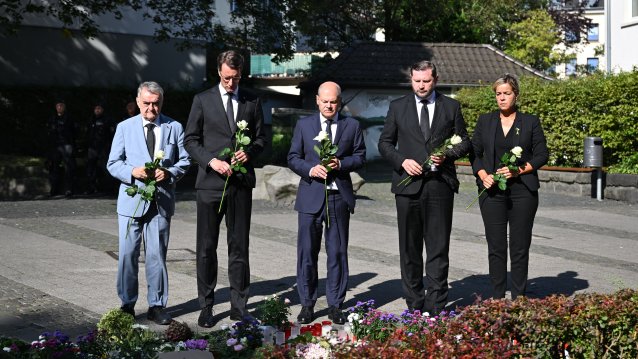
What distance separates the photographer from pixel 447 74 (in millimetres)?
35938

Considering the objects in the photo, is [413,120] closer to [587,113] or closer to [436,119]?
[436,119]

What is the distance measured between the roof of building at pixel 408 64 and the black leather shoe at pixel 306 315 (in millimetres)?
26621

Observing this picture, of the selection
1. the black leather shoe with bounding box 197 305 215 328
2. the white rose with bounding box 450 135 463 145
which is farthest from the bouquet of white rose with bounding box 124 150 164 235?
the white rose with bounding box 450 135 463 145

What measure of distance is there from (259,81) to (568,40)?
18.4 m

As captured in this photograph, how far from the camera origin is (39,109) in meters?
25.8

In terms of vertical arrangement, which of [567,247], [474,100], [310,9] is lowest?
[567,247]

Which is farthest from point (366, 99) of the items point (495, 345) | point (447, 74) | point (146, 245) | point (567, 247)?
point (495, 345)

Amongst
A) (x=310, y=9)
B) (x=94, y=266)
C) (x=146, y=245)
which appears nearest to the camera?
(x=146, y=245)

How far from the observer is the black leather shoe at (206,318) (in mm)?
7989

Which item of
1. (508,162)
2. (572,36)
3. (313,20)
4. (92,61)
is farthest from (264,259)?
(572,36)

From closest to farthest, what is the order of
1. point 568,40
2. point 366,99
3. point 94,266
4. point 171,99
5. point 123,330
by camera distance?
point 123,330, point 94,266, point 171,99, point 366,99, point 568,40

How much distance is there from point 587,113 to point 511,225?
42.1 ft

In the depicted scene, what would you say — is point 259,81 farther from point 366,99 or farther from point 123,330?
point 123,330

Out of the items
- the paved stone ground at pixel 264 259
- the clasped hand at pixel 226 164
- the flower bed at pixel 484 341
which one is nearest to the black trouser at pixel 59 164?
the paved stone ground at pixel 264 259
